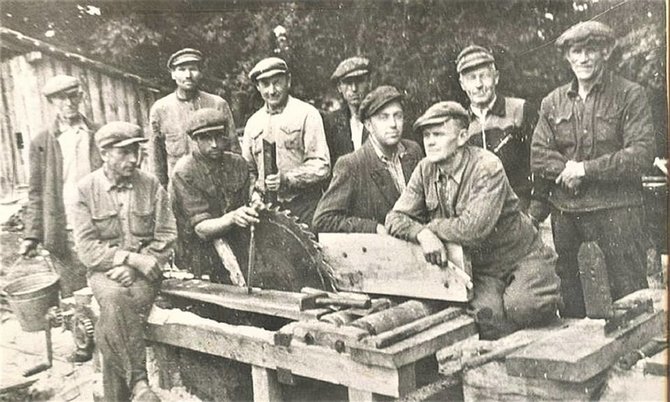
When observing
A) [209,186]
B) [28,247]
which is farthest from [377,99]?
[28,247]

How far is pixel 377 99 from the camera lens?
530 centimetres

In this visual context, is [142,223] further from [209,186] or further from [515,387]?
[515,387]

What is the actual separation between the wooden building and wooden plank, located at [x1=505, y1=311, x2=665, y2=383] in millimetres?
3029

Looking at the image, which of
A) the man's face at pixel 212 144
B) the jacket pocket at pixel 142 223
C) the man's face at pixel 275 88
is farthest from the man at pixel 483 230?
the jacket pocket at pixel 142 223

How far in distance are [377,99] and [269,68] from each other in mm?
779

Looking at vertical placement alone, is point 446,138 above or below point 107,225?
above

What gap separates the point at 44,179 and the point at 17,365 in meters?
1.30

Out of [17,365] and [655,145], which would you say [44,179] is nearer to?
A: [17,365]

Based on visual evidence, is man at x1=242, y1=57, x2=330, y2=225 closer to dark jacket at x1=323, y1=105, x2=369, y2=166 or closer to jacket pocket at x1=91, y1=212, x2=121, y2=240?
dark jacket at x1=323, y1=105, x2=369, y2=166

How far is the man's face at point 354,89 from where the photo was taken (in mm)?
5361

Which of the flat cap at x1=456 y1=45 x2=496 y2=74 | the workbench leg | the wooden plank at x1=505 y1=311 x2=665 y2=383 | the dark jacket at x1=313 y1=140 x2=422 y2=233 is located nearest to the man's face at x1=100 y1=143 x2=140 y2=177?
the dark jacket at x1=313 y1=140 x2=422 y2=233

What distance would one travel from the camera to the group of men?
5.13 m

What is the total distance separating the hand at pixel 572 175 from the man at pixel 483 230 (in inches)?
13.6

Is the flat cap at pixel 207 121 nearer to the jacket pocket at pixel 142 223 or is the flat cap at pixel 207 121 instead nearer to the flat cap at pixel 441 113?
the jacket pocket at pixel 142 223
